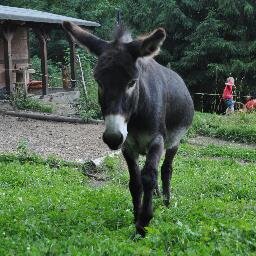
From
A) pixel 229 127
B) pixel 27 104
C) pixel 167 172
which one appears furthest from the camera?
pixel 27 104

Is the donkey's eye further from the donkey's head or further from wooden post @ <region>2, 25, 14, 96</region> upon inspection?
wooden post @ <region>2, 25, 14, 96</region>

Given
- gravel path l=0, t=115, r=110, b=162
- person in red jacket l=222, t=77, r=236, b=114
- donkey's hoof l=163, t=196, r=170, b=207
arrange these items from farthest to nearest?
person in red jacket l=222, t=77, r=236, b=114, gravel path l=0, t=115, r=110, b=162, donkey's hoof l=163, t=196, r=170, b=207

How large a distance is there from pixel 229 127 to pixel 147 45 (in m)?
11.9

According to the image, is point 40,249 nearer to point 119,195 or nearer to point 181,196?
point 119,195

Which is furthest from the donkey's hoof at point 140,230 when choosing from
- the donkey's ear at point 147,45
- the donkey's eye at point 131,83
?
the donkey's ear at point 147,45

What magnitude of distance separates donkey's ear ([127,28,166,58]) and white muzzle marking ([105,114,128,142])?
654mm

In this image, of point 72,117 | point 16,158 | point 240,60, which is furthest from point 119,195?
point 240,60

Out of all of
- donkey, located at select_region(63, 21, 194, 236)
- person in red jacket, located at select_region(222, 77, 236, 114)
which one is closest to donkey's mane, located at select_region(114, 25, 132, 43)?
donkey, located at select_region(63, 21, 194, 236)

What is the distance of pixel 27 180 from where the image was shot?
8672 mm

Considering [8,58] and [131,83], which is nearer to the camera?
[131,83]

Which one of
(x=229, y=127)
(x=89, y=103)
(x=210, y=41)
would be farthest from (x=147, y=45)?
(x=210, y=41)

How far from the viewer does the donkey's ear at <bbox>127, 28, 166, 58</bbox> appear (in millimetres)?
4887

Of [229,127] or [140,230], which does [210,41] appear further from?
[140,230]

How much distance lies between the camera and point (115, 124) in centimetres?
463
